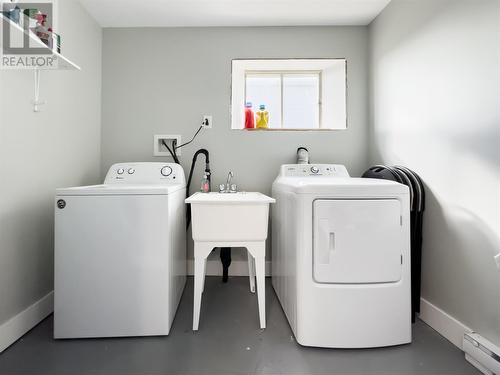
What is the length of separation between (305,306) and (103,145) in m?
2.03

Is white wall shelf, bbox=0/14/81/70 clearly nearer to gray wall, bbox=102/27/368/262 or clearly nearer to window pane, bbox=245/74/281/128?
gray wall, bbox=102/27/368/262

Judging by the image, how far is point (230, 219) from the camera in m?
1.38

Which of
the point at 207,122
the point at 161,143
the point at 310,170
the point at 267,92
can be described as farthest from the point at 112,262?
the point at 267,92

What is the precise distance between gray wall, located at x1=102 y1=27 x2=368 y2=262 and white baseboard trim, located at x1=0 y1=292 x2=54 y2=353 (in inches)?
42.7

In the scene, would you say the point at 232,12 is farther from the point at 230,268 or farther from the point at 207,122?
the point at 230,268

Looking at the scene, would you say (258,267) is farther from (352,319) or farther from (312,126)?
(312,126)

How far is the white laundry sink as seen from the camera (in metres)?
1.38

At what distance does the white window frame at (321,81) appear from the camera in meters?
2.26

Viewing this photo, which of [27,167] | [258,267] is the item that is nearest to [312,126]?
[258,267]

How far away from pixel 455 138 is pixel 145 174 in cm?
194

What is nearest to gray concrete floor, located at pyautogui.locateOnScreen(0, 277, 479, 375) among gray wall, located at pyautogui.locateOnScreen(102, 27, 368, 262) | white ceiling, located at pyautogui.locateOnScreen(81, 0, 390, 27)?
gray wall, located at pyautogui.locateOnScreen(102, 27, 368, 262)

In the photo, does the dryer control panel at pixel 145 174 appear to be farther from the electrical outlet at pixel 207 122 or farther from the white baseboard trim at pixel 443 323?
the white baseboard trim at pixel 443 323

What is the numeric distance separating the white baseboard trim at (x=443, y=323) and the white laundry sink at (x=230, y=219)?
1079 millimetres

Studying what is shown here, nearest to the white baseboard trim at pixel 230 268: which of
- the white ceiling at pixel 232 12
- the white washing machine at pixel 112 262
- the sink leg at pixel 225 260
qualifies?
the sink leg at pixel 225 260
